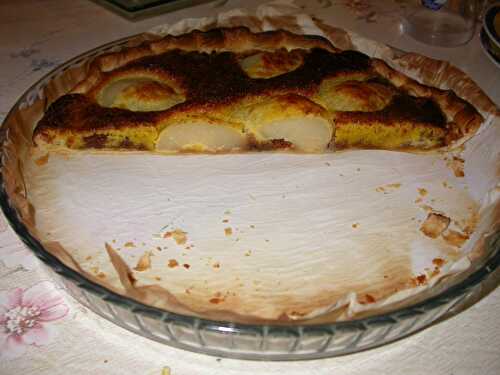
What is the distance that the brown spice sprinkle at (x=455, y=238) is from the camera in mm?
1027

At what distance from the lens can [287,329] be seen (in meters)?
0.70

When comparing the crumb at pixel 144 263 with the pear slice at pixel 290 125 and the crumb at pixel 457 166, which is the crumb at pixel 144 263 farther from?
the crumb at pixel 457 166

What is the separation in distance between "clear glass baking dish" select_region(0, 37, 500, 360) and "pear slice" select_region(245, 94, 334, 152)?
484 mm

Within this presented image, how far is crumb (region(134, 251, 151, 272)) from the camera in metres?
0.95


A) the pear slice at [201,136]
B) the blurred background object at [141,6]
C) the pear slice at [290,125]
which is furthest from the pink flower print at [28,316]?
the blurred background object at [141,6]

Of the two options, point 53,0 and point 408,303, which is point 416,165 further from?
point 53,0

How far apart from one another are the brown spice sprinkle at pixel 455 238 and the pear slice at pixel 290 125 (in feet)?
1.16

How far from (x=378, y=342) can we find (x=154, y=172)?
24.3 inches

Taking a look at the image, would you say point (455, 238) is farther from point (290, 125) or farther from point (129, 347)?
point (129, 347)

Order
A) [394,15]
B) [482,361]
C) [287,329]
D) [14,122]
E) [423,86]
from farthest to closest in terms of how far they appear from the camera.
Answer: [394,15]
[423,86]
[14,122]
[482,361]
[287,329]

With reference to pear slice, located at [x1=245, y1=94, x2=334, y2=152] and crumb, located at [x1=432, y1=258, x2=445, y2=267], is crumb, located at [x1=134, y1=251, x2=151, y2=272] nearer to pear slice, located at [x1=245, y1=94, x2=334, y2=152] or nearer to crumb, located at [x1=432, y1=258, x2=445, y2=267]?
pear slice, located at [x1=245, y1=94, x2=334, y2=152]

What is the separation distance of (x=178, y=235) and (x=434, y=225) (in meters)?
0.52

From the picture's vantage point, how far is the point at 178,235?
1.02m

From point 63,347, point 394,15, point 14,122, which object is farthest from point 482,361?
point 394,15
